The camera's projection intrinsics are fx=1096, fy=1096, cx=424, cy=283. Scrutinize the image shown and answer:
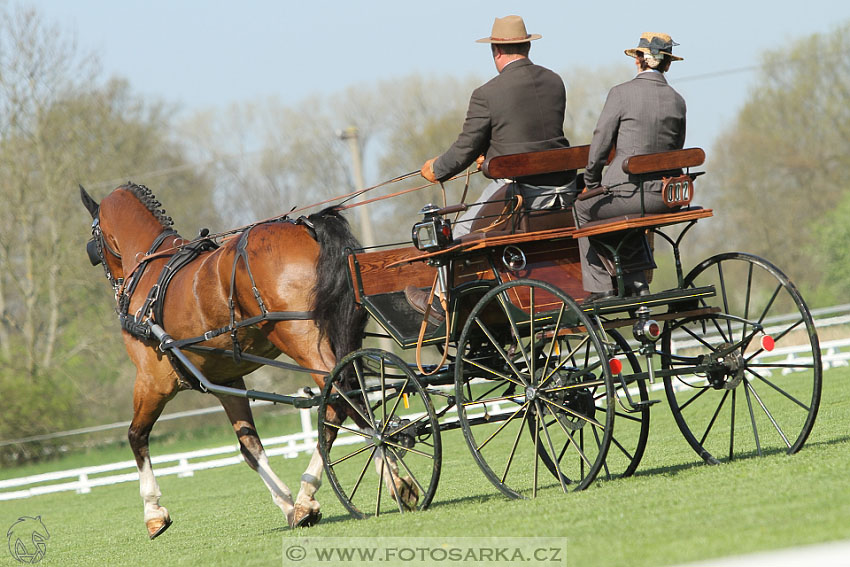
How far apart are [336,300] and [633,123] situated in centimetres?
216

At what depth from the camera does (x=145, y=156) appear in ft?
100

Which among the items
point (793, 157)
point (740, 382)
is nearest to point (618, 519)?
point (740, 382)

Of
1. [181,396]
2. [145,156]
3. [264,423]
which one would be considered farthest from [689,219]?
[145,156]

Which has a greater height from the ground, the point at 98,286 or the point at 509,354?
the point at 509,354

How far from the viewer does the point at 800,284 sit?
1375 inches

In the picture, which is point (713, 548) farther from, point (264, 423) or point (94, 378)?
point (94, 378)

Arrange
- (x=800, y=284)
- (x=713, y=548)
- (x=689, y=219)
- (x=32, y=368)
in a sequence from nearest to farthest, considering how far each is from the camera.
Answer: (x=713, y=548) → (x=689, y=219) → (x=32, y=368) → (x=800, y=284)

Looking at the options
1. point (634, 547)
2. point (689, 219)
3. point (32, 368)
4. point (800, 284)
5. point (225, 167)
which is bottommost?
point (800, 284)

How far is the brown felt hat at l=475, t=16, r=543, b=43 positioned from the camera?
6.34m

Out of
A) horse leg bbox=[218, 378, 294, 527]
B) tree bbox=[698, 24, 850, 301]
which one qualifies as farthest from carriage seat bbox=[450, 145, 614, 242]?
tree bbox=[698, 24, 850, 301]

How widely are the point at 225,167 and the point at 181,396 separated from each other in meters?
11.2

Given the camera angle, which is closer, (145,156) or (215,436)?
(215,436)

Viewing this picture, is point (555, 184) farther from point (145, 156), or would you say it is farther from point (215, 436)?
point (145, 156)

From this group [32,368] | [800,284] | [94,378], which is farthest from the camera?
[800,284]
